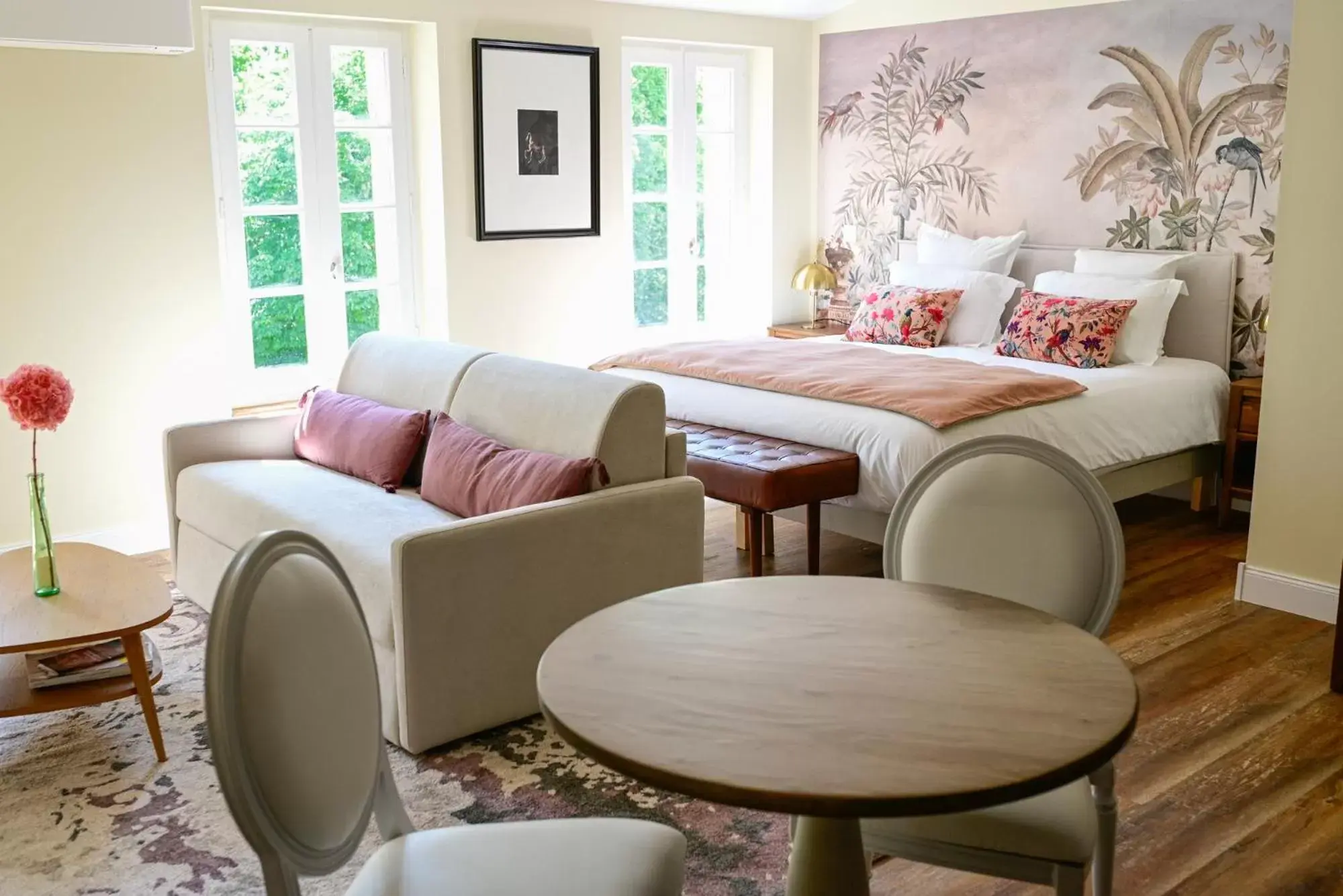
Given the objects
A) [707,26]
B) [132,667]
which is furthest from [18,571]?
[707,26]

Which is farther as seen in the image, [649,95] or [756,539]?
[649,95]

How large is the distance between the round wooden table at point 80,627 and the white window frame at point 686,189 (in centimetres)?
358

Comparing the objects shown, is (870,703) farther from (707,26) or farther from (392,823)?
(707,26)

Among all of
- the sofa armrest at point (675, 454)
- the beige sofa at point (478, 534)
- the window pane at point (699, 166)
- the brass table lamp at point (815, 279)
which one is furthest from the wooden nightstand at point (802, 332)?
the sofa armrest at point (675, 454)

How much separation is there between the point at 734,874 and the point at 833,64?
5205mm

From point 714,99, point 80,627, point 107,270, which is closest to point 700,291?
point 714,99

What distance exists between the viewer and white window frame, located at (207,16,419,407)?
507cm

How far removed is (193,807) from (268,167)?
3.13 metres

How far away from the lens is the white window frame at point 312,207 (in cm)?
507

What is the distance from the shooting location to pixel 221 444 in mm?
4258

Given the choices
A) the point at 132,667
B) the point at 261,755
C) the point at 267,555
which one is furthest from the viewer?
the point at 132,667

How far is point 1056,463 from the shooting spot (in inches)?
88.7

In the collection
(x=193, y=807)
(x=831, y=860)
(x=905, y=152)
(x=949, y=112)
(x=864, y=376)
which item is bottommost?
(x=193, y=807)

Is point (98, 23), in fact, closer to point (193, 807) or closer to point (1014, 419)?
point (193, 807)
